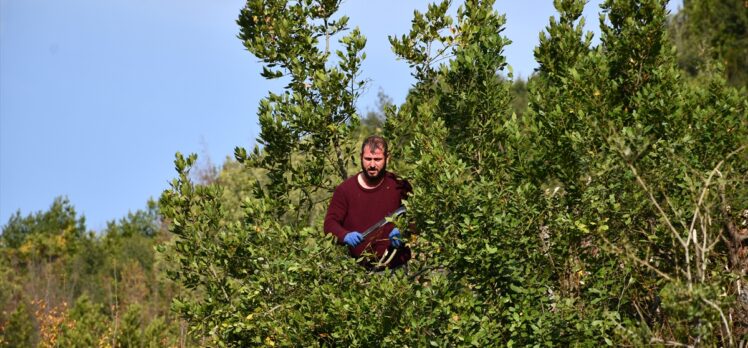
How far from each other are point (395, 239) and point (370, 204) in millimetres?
629

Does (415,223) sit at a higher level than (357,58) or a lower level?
lower

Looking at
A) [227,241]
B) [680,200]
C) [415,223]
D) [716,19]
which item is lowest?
[680,200]

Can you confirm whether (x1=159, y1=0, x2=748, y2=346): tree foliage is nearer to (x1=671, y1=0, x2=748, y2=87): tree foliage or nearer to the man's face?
the man's face

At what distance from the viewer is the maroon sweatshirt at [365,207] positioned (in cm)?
954

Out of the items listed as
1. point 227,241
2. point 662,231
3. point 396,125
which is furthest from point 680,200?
point 227,241

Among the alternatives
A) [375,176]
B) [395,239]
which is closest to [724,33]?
[375,176]

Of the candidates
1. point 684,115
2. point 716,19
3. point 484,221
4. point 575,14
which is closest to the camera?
point 484,221

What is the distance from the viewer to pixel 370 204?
9617mm

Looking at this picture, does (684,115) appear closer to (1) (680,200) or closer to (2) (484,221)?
(1) (680,200)

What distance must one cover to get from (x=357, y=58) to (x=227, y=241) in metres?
2.75

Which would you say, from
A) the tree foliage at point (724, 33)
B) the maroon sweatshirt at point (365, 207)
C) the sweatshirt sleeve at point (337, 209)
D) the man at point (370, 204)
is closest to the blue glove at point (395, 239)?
the man at point (370, 204)

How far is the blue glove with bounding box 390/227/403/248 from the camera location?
9.07 m

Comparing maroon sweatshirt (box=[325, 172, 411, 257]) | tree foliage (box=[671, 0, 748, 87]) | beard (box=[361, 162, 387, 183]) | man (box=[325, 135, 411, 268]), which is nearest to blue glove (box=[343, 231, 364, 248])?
man (box=[325, 135, 411, 268])

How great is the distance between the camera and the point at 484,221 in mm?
8469
